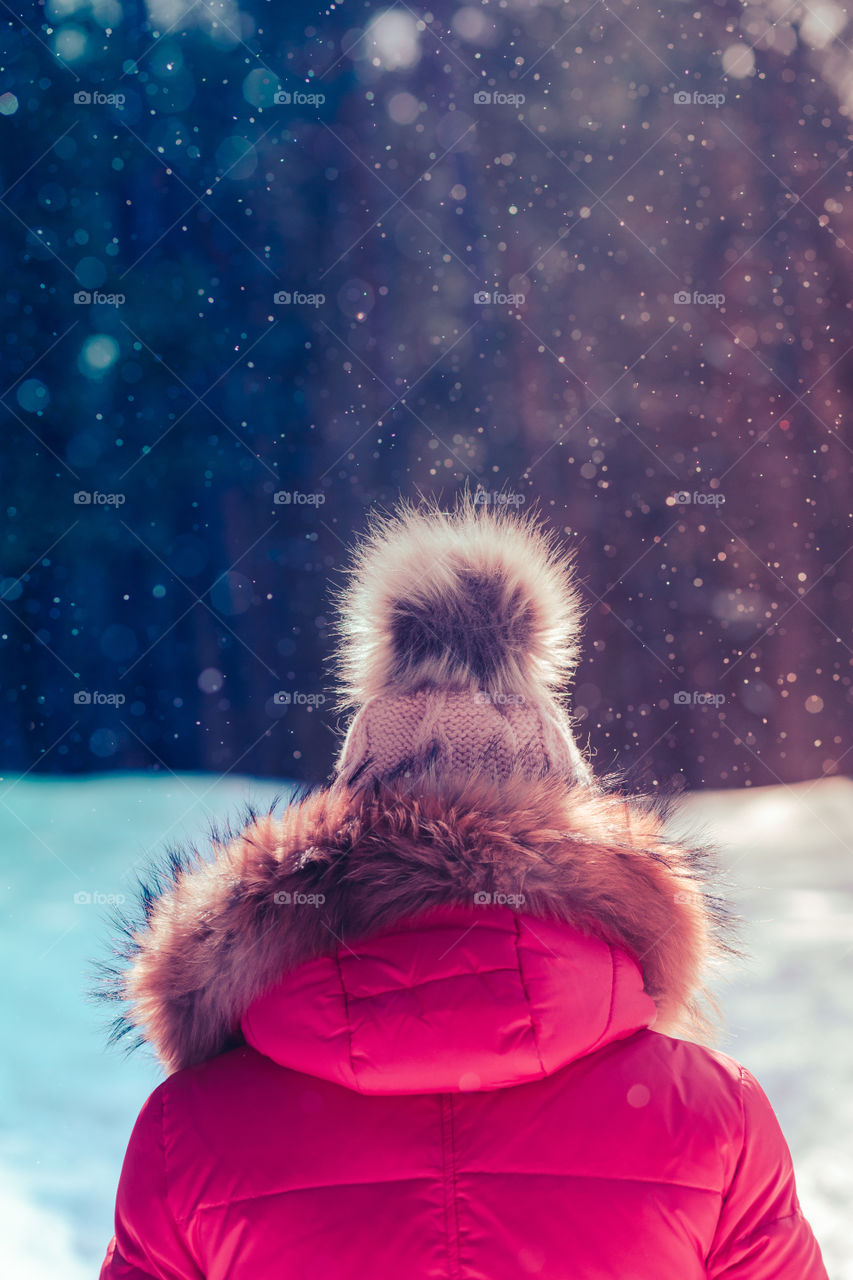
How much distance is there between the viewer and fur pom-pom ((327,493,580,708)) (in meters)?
0.79

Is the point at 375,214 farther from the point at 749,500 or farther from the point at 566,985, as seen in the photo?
the point at 566,985

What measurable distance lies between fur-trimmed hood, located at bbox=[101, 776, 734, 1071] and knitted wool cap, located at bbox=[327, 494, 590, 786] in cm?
9

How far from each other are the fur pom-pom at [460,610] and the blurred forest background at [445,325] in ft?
3.09

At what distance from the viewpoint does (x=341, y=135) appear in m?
1.96

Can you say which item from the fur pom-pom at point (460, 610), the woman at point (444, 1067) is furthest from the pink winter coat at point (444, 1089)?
the fur pom-pom at point (460, 610)

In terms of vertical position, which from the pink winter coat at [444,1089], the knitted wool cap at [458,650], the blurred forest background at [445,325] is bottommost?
the pink winter coat at [444,1089]

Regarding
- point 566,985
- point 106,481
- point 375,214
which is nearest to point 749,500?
point 375,214

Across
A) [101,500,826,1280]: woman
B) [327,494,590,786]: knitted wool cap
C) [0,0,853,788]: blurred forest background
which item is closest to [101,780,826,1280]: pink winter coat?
[101,500,826,1280]: woman

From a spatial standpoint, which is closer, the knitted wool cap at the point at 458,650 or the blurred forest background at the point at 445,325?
the knitted wool cap at the point at 458,650

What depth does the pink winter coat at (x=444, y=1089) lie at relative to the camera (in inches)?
16.6

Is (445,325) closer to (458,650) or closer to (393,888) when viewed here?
(458,650)

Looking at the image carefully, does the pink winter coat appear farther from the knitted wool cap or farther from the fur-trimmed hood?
the knitted wool cap

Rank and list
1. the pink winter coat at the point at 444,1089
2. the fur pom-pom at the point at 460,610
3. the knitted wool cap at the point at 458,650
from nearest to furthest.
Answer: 1. the pink winter coat at the point at 444,1089
2. the knitted wool cap at the point at 458,650
3. the fur pom-pom at the point at 460,610

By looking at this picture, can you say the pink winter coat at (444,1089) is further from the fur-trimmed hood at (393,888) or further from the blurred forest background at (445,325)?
the blurred forest background at (445,325)
